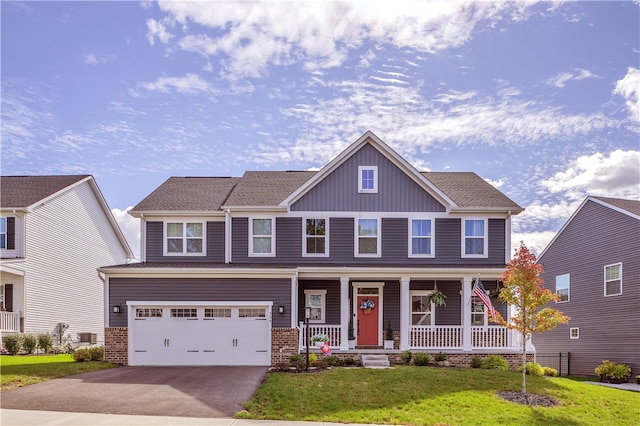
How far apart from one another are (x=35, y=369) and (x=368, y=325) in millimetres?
12036

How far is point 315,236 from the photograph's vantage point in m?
23.8

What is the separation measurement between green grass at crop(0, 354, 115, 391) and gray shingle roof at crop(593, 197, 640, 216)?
21.1 m

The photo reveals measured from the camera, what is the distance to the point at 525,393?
1561 cm

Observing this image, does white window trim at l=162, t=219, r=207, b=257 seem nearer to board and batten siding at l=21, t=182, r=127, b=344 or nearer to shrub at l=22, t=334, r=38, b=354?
shrub at l=22, t=334, r=38, b=354

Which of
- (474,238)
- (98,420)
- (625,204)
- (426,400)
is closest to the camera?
(98,420)

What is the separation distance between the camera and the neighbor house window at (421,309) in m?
23.7

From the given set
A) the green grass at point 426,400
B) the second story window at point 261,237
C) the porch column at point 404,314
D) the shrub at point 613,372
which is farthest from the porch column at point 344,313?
the shrub at point 613,372

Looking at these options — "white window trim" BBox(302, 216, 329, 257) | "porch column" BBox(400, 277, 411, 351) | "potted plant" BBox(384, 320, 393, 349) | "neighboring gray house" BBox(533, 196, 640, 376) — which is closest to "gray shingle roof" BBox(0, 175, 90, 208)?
"white window trim" BBox(302, 216, 329, 257)

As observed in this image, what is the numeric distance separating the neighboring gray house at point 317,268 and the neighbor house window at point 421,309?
0.15ft

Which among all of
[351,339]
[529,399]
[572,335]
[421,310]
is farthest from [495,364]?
[572,335]

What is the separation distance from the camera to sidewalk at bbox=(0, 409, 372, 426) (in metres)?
11.9

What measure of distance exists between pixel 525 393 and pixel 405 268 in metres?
7.09

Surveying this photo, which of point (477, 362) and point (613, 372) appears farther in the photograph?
point (613, 372)

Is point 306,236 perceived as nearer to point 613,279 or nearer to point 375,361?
point 375,361
